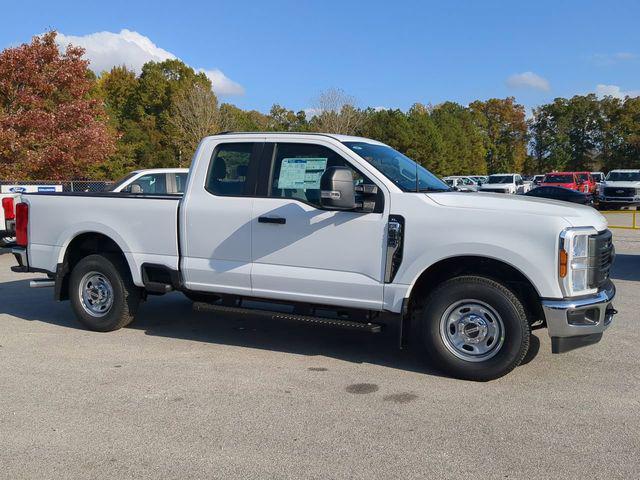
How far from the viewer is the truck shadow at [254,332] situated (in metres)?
6.15

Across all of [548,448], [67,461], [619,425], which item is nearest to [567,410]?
[619,425]

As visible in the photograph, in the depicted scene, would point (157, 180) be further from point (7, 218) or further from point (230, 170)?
point (230, 170)

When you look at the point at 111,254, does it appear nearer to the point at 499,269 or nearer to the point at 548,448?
the point at 499,269

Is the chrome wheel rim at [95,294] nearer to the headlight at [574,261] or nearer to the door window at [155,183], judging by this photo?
the headlight at [574,261]

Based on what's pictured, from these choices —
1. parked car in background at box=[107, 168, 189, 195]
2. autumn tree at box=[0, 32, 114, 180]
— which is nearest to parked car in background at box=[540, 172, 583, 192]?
autumn tree at box=[0, 32, 114, 180]

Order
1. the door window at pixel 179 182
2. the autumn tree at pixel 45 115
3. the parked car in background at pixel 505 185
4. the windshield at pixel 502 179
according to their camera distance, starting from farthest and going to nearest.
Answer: the windshield at pixel 502 179
the parked car in background at pixel 505 185
the autumn tree at pixel 45 115
the door window at pixel 179 182

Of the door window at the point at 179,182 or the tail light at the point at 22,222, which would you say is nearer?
the tail light at the point at 22,222

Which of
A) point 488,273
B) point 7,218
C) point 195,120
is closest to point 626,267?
point 488,273

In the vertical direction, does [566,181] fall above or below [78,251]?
above

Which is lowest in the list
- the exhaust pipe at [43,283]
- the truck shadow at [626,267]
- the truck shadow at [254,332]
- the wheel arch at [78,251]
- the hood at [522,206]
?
the truck shadow at [254,332]

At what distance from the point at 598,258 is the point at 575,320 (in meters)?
0.56

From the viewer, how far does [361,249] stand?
18.1 ft

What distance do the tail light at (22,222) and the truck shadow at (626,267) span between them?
9.22 metres

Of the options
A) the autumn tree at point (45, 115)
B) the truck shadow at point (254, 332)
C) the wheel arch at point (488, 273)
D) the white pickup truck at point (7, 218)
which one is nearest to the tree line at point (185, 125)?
the autumn tree at point (45, 115)
